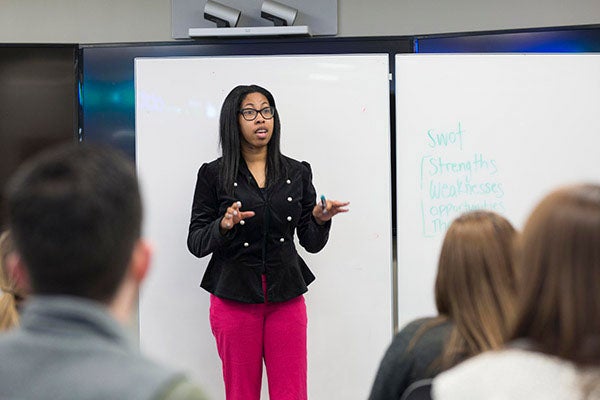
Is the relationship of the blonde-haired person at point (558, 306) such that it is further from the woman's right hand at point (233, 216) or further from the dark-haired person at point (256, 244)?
the dark-haired person at point (256, 244)

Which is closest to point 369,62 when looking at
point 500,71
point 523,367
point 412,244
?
point 500,71

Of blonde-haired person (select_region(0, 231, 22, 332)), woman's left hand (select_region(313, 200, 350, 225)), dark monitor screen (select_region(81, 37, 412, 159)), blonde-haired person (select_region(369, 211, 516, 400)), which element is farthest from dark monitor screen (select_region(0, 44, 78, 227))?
blonde-haired person (select_region(369, 211, 516, 400))

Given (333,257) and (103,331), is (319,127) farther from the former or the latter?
(103,331)

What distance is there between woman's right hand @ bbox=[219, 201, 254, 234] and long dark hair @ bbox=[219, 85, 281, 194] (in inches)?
9.2

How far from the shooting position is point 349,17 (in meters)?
4.47

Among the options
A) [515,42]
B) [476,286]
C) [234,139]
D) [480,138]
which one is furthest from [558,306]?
[515,42]

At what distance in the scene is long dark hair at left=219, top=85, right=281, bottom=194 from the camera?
3.34 m

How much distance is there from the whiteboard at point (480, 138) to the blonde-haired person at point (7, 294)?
191 cm

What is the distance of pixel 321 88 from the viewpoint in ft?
12.1

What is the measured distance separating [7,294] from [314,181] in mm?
1914

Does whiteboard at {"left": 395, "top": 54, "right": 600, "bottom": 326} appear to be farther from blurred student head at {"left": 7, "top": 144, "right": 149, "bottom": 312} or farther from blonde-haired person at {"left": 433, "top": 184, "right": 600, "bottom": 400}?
blurred student head at {"left": 7, "top": 144, "right": 149, "bottom": 312}

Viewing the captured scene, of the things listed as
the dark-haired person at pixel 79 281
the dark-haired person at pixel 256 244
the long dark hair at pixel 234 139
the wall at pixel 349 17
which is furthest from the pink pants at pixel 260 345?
the dark-haired person at pixel 79 281

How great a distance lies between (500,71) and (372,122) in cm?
58

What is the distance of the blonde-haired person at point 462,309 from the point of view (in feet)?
5.32
